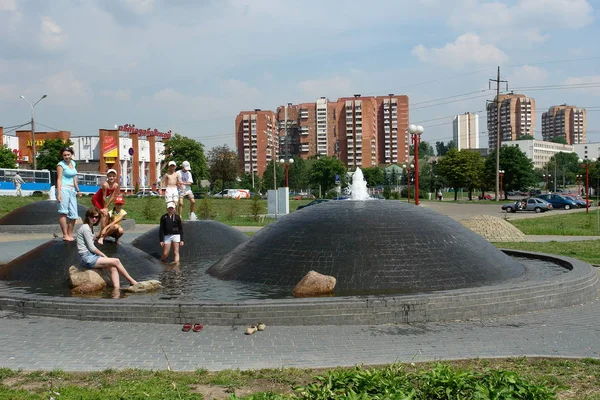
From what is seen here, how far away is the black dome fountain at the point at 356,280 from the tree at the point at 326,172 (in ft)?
239

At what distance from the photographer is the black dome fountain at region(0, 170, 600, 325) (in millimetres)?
7441

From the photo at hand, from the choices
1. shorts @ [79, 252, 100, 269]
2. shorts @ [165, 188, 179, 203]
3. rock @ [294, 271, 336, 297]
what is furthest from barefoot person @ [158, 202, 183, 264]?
rock @ [294, 271, 336, 297]

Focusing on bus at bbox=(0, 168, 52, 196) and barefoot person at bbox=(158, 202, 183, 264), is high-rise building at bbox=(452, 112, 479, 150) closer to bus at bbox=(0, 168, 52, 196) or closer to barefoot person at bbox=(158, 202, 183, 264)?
bus at bbox=(0, 168, 52, 196)

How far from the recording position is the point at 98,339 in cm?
674

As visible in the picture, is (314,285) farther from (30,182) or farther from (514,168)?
(514,168)

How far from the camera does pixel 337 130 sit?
122438 mm

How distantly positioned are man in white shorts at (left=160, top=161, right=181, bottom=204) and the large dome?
2759 mm

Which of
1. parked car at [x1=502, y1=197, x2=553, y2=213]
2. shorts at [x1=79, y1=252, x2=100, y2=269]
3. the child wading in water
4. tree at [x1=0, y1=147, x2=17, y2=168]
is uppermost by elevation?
tree at [x1=0, y1=147, x2=17, y2=168]

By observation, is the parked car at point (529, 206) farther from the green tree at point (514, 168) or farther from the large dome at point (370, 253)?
the large dome at point (370, 253)

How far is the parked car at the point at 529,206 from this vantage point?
→ 163 ft

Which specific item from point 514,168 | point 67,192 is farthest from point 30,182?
point 514,168

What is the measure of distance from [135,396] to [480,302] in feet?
16.1

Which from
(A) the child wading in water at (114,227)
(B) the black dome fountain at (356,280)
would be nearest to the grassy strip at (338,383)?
(B) the black dome fountain at (356,280)

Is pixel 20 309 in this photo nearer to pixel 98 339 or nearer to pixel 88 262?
pixel 88 262
